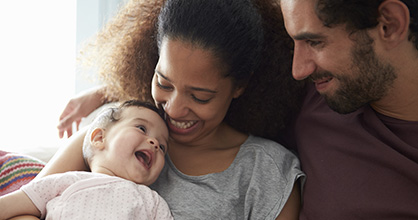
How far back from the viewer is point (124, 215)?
1.47 metres

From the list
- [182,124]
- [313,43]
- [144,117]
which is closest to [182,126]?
[182,124]

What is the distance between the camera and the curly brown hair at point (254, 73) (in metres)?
1.89

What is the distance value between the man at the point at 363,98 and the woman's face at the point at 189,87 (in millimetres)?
269

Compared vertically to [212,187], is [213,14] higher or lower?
higher

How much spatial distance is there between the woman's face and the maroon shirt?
→ 352 millimetres

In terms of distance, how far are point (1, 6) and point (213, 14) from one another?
6.05ft

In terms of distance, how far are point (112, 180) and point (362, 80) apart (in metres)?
0.82

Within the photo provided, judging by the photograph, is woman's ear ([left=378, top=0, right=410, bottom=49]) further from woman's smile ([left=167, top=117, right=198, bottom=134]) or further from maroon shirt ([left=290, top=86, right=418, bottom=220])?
woman's smile ([left=167, top=117, right=198, bottom=134])

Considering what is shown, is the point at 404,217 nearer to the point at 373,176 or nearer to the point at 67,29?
the point at 373,176

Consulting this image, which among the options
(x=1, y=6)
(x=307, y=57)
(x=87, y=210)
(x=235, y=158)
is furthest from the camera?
(x=1, y=6)

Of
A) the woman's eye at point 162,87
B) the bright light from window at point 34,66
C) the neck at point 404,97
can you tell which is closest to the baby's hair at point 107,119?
the woman's eye at point 162,87

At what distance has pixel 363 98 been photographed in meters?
1.58

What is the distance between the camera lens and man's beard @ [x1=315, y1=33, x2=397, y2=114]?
1515 millimetres

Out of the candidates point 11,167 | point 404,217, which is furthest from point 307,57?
point 11,167
